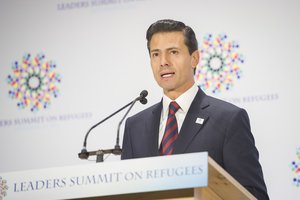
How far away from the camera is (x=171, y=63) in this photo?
362cm

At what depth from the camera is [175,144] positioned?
315 centimetres


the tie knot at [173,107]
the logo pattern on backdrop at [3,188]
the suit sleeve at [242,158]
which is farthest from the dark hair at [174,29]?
the logo pattern on backdrop at [3,188]

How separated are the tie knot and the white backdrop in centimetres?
108

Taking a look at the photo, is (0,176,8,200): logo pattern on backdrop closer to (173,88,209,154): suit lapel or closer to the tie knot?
(173,88,209,154): suit lapel

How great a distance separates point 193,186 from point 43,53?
3.37 m

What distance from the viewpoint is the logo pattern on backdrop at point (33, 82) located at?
5117 millimetres

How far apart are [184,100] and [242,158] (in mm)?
561

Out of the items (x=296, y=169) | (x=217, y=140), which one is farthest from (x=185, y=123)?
(x=296, y=169)

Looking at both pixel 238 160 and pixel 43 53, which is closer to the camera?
pixel 238 160

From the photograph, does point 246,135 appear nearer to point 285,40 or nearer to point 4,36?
point 285,40

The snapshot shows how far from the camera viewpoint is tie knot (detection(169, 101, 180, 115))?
3467mm

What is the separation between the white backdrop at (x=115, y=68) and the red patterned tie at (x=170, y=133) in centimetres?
110

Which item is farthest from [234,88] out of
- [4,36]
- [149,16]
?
[4,36]

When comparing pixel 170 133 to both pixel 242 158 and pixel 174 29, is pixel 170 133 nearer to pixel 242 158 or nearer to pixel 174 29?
pixel 242 158
